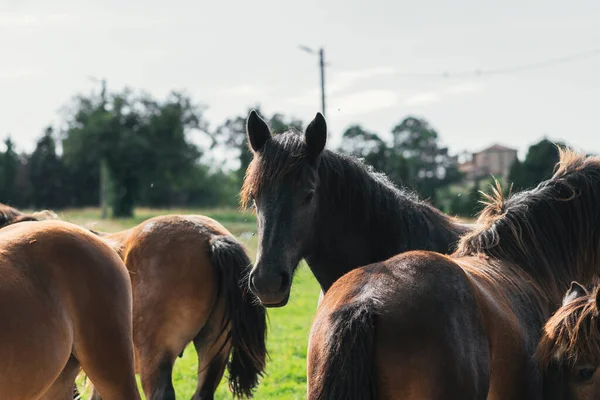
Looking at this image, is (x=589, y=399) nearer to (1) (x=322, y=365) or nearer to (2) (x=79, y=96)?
(1) (x=322, y=365)

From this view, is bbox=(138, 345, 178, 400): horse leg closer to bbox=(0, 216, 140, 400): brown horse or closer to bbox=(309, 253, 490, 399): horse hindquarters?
bbox=(0, 216, 140, 400): brown horse

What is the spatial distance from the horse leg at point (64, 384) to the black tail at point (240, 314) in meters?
1.61

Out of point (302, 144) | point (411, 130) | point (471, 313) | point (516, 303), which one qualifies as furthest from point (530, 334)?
point (411, 130)

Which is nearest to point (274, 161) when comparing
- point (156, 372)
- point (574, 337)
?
point (574, 337)

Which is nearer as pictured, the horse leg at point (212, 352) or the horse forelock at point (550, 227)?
the horse forelock at point (550, 227)

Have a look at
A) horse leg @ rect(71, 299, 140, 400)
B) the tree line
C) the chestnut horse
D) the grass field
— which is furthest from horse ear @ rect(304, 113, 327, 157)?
the tree line

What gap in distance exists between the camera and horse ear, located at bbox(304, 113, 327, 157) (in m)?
3.96

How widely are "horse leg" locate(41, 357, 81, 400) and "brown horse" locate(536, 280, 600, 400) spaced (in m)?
2.30

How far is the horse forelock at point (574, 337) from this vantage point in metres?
2.83

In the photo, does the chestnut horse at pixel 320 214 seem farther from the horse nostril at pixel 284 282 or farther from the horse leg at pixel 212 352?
the horse leg at pixel 212 352

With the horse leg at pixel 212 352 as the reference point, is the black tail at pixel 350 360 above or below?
above

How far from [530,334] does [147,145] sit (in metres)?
42.6

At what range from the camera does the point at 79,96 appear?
47000 millimetres

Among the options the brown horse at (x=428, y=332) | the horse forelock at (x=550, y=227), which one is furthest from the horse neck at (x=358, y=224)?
the brown horse at (x=428, y=332)
